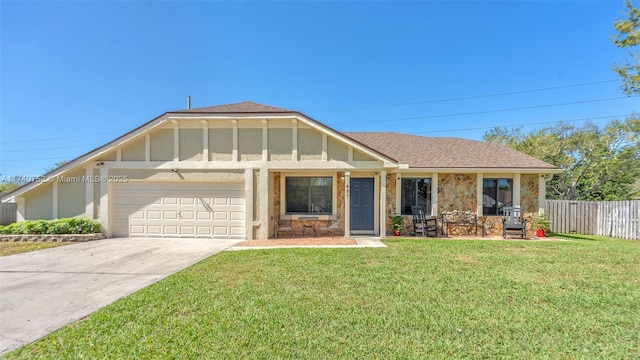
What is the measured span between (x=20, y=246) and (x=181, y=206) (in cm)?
501

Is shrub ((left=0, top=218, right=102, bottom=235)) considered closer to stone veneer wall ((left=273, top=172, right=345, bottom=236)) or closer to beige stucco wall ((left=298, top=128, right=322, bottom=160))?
stone veneer wall ((left=273, top=172, right=345, bottom=236))

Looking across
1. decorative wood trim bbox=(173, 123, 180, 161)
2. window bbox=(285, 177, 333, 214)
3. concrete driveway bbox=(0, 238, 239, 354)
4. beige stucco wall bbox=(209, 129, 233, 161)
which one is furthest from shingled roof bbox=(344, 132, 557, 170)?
concrete driveway bbox=(0, 238, 239, 354)

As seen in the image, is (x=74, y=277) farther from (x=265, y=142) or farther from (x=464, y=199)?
(x=464, y=199)

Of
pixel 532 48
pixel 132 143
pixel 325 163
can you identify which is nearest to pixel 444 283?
pixel 325 163

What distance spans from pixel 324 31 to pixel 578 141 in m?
21.4

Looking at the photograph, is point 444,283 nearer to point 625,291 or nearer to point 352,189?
point 625,291

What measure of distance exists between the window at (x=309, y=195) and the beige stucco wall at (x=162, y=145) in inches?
192

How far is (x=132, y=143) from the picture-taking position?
33.3ft

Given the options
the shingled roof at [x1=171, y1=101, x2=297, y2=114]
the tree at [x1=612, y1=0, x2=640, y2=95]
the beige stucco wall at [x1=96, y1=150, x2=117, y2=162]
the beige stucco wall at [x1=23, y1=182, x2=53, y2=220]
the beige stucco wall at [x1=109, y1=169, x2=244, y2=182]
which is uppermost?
the tree at [x1=612, y1=0, x2=640, y2=95]

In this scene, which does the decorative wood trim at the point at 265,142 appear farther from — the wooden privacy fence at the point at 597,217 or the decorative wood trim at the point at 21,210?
the wooden privacy fence at the point at 597,217

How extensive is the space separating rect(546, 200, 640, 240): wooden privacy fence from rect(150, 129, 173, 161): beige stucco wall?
17796 mm

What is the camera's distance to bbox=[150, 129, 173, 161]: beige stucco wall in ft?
33.2

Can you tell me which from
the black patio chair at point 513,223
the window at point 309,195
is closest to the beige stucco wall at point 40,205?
the window at point 309,195

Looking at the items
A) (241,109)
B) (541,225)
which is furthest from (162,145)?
(541,225)
